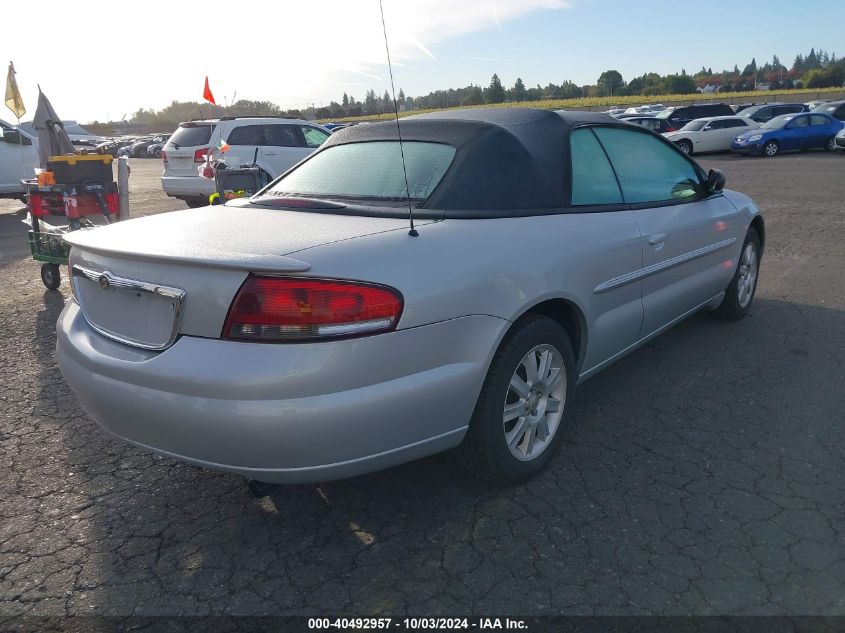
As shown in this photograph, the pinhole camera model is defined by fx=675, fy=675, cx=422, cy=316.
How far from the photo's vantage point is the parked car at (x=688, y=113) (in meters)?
26.8

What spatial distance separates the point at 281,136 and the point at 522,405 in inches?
437

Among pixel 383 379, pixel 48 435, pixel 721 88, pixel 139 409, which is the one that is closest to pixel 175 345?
pixel 139 409

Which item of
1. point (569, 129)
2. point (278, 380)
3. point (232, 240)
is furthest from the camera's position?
point (569, 129)

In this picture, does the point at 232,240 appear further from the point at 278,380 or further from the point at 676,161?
the point at 676,161

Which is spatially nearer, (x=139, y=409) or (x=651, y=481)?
(x=139, y=409)

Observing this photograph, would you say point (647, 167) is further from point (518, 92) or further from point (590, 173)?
point (518, 92)


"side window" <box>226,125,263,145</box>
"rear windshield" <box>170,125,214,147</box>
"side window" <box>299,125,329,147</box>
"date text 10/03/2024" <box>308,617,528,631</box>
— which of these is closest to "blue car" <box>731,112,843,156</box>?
"side window" <box>299,125,329,147</box>

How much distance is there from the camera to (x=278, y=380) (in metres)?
2.21

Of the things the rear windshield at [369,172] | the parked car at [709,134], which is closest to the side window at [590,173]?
the rear windshield at [369,172]

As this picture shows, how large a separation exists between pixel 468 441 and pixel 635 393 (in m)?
1.61

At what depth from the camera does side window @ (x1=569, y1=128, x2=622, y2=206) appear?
11.3 ft

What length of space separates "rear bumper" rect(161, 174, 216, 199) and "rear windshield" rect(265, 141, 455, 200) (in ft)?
31.4

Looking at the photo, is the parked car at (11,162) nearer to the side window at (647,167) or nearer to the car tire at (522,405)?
the side window at (647,167)

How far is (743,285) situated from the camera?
17.2ft
